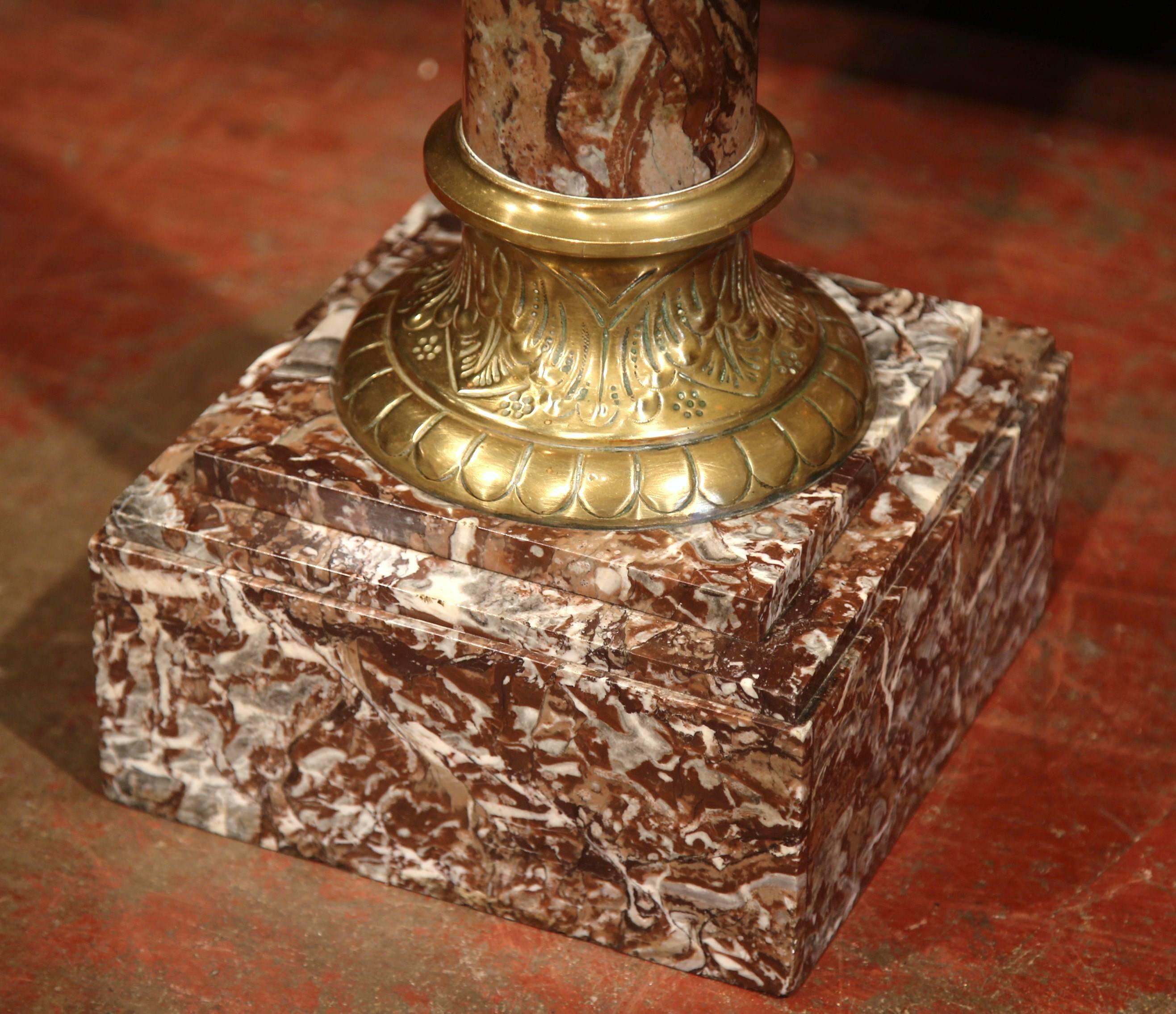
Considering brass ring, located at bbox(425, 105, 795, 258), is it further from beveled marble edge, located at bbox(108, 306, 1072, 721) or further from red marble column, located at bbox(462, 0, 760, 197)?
beveled marble edge, located at bbox(108, 306, 1072, 721)

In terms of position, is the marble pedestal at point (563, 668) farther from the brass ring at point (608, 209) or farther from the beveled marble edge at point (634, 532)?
the brass ring at point (608, 209)

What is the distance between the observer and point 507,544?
1.66m

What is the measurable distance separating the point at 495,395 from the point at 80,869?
24.9 inches

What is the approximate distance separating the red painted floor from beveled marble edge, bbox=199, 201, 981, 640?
1.22ft

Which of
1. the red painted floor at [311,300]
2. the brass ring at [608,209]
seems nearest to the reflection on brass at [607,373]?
the brass ring at [608,209]

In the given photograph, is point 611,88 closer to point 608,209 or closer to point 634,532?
point 608,209

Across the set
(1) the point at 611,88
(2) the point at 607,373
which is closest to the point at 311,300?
(2) the point at 607,373

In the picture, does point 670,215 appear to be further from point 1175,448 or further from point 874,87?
point 874,87

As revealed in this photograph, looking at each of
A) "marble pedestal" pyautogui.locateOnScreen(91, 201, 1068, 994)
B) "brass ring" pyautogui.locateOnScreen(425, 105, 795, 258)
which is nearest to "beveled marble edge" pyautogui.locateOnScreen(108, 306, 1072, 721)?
"marble pedestal" pyautogui.locateOnScreen(91, 201, 1068, 994)

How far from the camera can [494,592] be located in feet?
5.44

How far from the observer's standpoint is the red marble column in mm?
1557

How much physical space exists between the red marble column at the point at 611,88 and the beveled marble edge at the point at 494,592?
0.37 metres

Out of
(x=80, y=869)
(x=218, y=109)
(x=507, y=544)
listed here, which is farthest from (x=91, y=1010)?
(x=218, y=109)

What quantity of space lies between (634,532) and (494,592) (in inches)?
5.4
